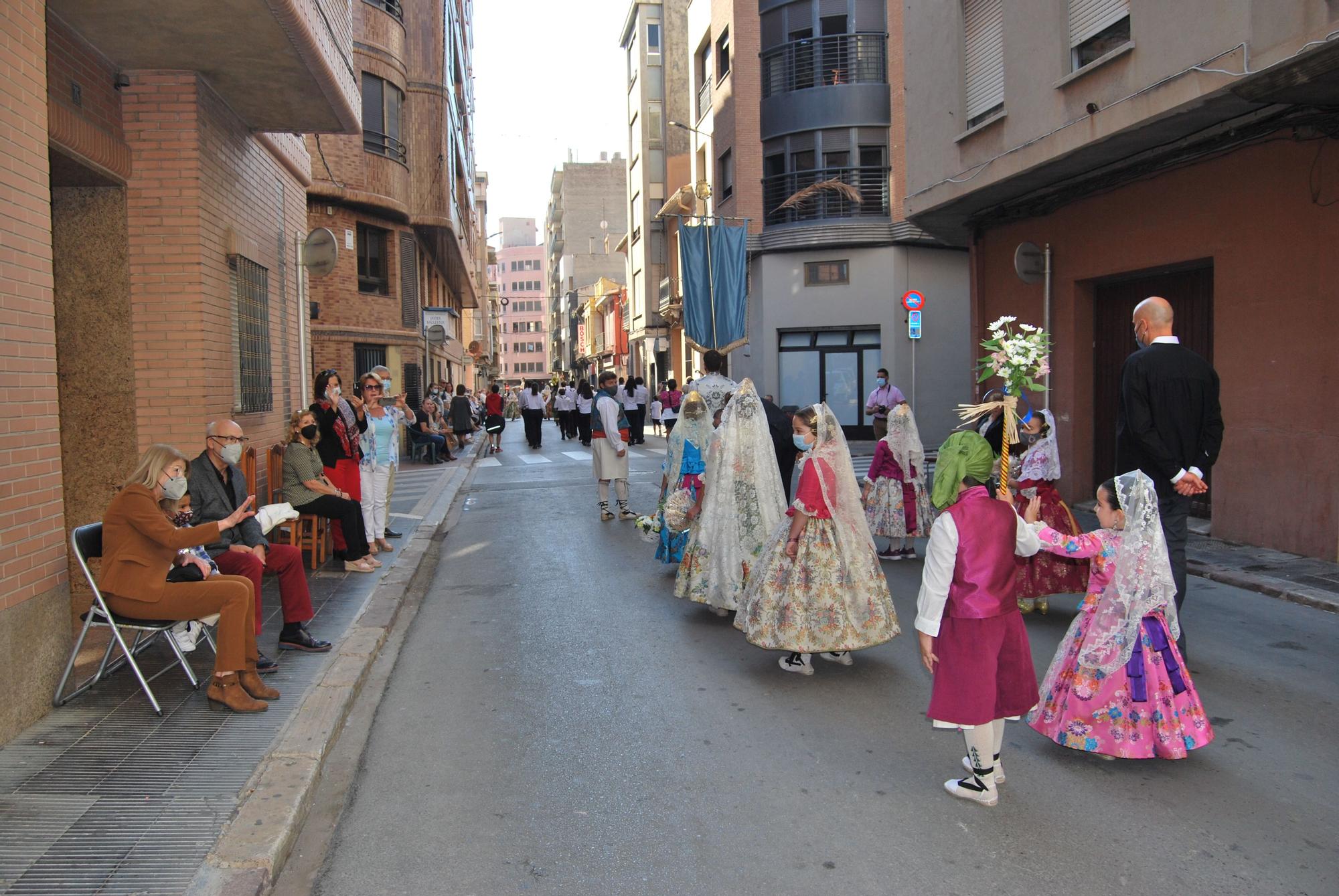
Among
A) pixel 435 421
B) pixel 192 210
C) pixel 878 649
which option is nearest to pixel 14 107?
pixel 192 210

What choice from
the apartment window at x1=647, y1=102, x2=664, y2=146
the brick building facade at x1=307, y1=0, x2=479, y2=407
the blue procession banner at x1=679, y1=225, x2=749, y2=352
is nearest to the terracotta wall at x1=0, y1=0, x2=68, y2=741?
the brick building facade at x1=307, y1=0, x2=479, y2=407

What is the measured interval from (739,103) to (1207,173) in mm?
18263

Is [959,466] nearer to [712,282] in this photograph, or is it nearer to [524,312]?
[712,282]

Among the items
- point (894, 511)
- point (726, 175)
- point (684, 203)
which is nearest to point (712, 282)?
point (726, 175)

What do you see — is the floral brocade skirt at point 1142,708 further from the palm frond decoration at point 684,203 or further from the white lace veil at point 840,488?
the palm frond decoration at point 684,203

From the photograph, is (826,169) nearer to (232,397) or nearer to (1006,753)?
(232,397)

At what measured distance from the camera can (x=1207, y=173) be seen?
1018cm

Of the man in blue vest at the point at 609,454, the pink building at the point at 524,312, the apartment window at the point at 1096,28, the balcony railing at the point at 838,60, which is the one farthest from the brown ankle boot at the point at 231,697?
the pink building at the point at 524,312

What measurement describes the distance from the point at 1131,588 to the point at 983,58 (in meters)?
10.6

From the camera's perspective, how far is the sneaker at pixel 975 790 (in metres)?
4.00

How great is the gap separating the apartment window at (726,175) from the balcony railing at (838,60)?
2.73 metres

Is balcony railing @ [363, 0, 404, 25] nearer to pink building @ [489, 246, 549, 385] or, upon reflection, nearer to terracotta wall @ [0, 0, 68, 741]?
terracotta wall @ [0, 0, 68, 741]

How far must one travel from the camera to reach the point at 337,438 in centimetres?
939

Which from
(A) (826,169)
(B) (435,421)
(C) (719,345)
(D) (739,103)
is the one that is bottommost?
(B) (435,421)
